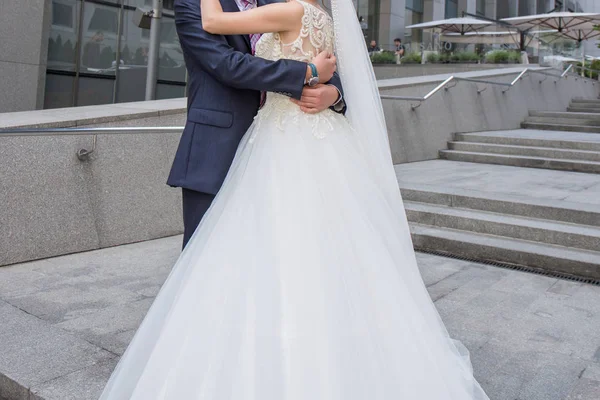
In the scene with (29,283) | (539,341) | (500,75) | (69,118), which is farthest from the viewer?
(500,75)

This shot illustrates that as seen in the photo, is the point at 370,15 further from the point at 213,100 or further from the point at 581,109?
the point at 213,100

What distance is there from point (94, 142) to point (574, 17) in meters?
25.3

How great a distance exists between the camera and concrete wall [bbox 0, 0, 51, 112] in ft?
40.1

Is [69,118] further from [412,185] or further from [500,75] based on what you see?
[500,75]

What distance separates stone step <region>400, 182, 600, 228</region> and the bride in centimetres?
411

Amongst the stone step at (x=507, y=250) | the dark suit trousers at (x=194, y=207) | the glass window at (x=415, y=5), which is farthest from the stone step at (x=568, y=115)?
the glass window at (x=415, y=5)

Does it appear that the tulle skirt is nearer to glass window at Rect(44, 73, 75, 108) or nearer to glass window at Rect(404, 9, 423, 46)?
glass window at Rect(44, 73, 75, 108)

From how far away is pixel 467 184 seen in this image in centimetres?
830

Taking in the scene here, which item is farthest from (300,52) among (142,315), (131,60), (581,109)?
(581,109)

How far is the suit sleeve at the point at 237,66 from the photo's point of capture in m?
2.54

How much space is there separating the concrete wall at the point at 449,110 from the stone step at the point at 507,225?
3.31 m

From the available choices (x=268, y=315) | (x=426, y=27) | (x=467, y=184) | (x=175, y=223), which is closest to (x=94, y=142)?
(x=175, y=223)

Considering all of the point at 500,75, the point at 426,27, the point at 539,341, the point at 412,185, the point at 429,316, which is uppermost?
the point at 426,27

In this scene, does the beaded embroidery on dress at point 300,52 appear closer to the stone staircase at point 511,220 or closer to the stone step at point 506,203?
the stone staircase at point 511,220
